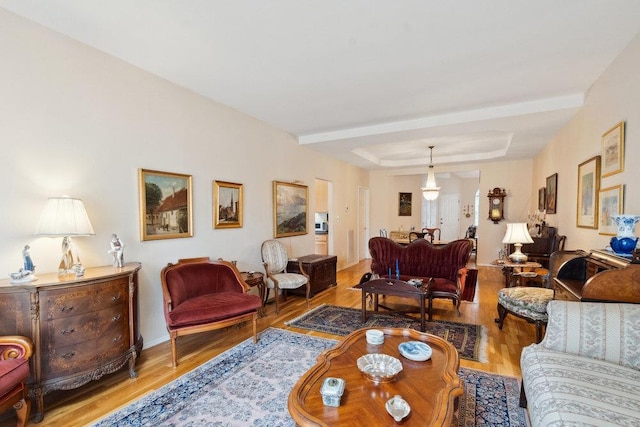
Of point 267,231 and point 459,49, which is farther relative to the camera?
point 267,231

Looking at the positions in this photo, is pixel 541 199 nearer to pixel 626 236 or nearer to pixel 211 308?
pixel 626 236

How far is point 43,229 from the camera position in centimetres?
227

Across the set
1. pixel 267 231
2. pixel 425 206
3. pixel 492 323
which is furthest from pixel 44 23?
pixel 425 206

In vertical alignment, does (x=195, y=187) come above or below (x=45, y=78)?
below

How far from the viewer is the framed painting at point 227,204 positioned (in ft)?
12.9

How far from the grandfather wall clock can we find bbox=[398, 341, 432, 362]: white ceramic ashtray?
650 cm

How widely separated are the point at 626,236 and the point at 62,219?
423 cm

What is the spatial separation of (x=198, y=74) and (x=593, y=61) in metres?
3.87

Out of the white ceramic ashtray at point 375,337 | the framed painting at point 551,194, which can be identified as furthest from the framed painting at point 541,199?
the white ceramic ashtray at point 375,337

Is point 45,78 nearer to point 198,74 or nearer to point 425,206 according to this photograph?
point 198,74

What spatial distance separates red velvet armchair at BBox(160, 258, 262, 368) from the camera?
9.30 ft

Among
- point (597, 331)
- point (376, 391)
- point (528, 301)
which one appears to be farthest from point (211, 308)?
point (528, 301)

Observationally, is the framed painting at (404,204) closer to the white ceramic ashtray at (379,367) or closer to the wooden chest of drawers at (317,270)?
the wooden chest of drawers at (317,270)

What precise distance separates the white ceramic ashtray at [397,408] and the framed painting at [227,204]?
3.09 metres
